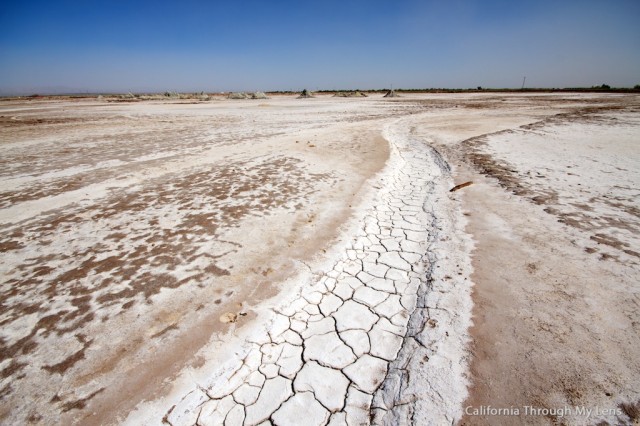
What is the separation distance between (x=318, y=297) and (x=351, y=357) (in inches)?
37.3

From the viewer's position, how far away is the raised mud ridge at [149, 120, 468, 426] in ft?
7.59

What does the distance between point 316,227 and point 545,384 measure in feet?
12.1

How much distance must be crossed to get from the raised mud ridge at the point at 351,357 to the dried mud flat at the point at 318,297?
0.02m

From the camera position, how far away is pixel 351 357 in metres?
2.79

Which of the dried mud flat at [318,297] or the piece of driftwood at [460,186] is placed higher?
the piece of driftwood at [460,186]

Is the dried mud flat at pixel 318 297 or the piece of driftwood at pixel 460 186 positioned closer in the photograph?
the dried mud flat at pixel 318 297

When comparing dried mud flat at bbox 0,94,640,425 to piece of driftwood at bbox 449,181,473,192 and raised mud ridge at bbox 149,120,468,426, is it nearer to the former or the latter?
raised mud ridge at bbox 149,120,468,426

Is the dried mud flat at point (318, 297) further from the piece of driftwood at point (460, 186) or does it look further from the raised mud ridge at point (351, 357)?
the piece of driftwood at point (460, 186)

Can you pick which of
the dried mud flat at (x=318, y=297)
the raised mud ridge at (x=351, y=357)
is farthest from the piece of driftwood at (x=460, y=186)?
the raised mud ridge at (x=351, y=357)

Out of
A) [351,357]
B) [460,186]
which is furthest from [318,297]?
[460,186]

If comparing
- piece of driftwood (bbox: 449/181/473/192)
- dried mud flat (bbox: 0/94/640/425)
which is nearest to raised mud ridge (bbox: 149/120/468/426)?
dried mud flat (bbox: 0/94/640/425)

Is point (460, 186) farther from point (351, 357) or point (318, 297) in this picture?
point (351, 357)

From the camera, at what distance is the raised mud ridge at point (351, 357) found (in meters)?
2.31

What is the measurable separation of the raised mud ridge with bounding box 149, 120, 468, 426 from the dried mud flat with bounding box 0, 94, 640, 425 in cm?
2
